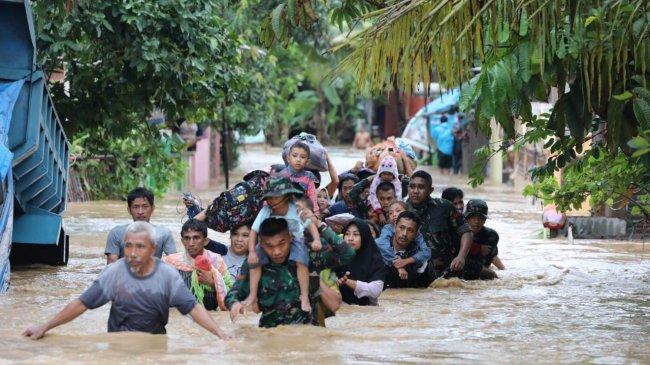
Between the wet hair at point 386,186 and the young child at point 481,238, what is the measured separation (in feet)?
2.85

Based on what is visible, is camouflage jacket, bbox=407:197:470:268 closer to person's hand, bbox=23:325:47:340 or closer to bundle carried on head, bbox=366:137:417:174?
bundle carried on head, bbox=366:137:417:174

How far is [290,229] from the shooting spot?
873cm

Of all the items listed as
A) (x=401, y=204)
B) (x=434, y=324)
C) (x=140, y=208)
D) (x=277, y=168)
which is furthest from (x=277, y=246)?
(x=401, y=204)

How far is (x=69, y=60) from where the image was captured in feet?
50.7

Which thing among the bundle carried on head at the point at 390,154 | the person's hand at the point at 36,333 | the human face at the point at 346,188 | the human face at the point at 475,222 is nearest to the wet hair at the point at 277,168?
the human face at the point at 346,188

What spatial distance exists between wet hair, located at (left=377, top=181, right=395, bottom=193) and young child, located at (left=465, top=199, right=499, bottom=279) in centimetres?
87

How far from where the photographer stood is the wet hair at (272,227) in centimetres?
826

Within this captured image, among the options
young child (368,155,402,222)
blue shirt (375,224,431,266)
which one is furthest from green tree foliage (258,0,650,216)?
young child (368,155,402,222)

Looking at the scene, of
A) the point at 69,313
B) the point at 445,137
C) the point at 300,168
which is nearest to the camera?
the point at 69,313

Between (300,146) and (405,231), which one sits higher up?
(300,146)

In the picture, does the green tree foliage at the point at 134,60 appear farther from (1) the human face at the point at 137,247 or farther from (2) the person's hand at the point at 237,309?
(1) the human face at the point at 137,247

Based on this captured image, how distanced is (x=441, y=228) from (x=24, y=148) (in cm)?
390

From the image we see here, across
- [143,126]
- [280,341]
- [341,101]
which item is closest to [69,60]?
[143,126]

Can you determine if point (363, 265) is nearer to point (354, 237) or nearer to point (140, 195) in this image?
point (354, 237)
